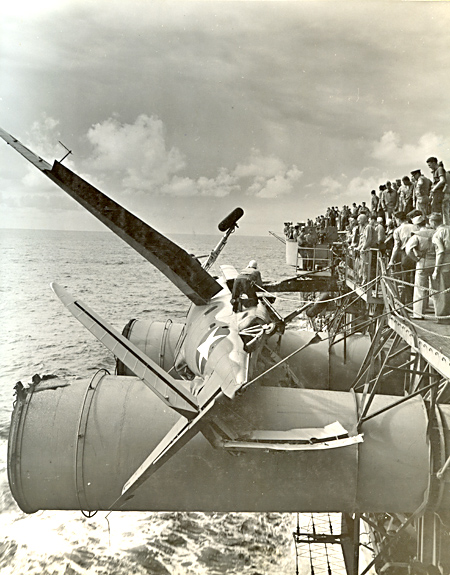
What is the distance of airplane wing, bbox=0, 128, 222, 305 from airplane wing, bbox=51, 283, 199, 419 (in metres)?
4.60

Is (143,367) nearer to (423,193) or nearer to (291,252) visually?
(423,193)

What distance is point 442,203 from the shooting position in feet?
32.3

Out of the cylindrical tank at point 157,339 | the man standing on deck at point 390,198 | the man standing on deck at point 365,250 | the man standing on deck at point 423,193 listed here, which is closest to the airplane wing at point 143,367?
the cylindrical tank at point 157,339

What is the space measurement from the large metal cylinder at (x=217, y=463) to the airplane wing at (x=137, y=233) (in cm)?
430

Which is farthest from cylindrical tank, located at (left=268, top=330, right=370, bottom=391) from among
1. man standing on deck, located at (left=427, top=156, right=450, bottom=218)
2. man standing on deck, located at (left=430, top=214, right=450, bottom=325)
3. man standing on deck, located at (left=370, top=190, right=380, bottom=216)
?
man standing on deck, located at (left=370, top=190, right=380, bottom=216)

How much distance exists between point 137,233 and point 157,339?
13.7 feet

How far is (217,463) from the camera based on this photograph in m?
7.52

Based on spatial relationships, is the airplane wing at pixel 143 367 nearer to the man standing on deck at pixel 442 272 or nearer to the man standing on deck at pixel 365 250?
the man standing on deck at pixel 442 272

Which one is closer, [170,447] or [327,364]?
[170,447]

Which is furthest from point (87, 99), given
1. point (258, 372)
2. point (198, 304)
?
point (258, 372)

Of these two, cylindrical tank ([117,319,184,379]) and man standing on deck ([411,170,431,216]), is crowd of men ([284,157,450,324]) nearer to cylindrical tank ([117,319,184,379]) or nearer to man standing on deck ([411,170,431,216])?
man standing on deck ([411,170,431,216])

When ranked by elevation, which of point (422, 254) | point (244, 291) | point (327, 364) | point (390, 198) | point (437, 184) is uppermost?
point (390, 198)

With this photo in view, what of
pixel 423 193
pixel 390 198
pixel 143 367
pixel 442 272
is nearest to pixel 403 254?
pixel 423 193

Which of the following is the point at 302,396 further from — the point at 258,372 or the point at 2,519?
the point at 2,519
